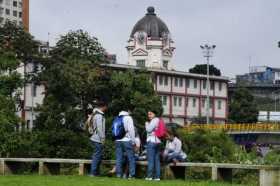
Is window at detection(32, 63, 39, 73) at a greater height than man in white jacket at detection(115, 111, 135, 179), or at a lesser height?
greater

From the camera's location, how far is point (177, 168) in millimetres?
19234

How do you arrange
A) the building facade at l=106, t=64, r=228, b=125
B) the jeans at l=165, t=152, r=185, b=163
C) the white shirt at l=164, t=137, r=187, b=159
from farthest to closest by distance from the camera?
the building facade at l=106, t=64, r=228, b=125 < the white shirt at l=164, t=137, r=187, b=159 < the jeans at l=165, t=152, r=185, b=163

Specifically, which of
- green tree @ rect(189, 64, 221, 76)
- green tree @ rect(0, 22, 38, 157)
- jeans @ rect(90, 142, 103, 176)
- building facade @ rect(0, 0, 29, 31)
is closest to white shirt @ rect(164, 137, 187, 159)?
jeans @ rect(90, 142, 103, 176)

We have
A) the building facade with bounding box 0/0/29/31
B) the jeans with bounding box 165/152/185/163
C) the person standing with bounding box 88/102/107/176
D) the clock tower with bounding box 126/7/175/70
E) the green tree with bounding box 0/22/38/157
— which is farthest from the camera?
the building facade with bounding box 0/0/29/31

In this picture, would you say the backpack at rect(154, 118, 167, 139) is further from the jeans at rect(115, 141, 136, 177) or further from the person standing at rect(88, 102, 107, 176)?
the person standing at rect(88, 102, 107, 176)

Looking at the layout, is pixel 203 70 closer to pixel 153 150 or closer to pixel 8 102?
pixel 8 102

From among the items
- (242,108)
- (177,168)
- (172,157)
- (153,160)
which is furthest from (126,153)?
(242,108)

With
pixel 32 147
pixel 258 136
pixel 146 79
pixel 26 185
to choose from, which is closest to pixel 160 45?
pixel 258 136

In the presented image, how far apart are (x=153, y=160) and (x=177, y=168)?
3.78 ft

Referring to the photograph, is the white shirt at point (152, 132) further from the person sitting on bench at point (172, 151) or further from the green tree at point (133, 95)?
the green tree at point (133, 95)

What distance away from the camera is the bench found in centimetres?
1514

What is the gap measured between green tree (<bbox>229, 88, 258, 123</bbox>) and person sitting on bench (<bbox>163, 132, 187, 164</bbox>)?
110193 millimetres

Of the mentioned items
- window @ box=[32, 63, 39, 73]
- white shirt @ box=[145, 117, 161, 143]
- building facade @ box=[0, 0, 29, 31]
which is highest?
building facade @ box=[0, 0, 29, 31]

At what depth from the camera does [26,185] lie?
14359 mm
